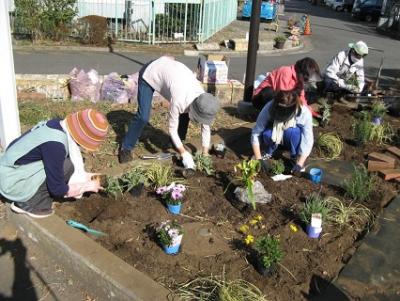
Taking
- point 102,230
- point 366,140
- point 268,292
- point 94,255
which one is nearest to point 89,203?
point 102,230

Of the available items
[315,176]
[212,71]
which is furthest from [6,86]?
[212,71]

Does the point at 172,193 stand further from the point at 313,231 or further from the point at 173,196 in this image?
the point at 313,231

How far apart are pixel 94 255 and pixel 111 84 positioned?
13.2 ft

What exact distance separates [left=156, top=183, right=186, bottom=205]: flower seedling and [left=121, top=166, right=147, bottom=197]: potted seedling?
22 centimetres

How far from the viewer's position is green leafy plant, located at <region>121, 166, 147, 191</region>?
3971mm

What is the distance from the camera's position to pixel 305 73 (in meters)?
5.27

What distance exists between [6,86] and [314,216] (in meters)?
2.89

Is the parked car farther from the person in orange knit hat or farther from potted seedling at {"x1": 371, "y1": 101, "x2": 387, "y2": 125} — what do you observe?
the person in orange knit hat

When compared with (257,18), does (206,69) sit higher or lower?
lower

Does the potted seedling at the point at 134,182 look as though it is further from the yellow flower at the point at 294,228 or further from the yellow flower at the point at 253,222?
the yellow flower at the point at 294,228

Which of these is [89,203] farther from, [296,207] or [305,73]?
[305,73]

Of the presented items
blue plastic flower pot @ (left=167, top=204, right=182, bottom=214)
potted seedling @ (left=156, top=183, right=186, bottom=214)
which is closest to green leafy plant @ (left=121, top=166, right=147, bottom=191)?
potted seedling @ (left=156, top=183, right=186, bottom=214)

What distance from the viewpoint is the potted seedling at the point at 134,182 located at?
13.0ft

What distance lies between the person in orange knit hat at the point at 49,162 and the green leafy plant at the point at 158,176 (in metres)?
0.63
